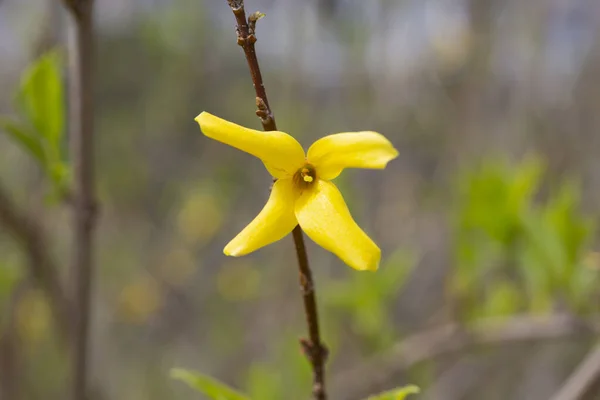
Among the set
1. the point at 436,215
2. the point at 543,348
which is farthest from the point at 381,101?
the point at 543,348

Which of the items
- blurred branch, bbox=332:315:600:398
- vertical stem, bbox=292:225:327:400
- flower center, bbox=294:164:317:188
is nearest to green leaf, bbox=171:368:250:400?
vertical stem, bbox=292:225:327:400

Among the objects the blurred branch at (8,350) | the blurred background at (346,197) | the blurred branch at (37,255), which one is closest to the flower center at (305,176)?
the blurred background at (346,197)

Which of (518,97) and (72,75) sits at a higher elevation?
(518,97)

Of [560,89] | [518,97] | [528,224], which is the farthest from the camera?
[560,89]

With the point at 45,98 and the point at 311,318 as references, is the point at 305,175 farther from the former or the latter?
the point at 45,98

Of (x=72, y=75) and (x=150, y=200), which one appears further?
(x=150, y=200)

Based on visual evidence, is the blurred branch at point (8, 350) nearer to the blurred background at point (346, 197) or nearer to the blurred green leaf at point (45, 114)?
the blurred background at point (346, 197)

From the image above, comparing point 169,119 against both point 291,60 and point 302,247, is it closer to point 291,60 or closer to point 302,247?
point 291,60

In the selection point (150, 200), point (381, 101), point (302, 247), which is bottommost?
point (302, 247)
